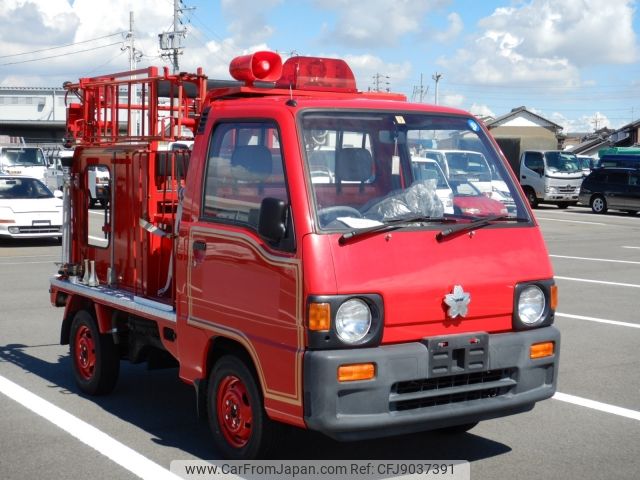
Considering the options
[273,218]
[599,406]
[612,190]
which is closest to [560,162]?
[612,190]

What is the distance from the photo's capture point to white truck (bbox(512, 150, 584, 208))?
3400 cm

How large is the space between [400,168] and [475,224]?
801 millimetres

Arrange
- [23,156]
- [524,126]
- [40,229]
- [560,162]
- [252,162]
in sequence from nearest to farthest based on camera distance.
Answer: [252,162] < [40,229] < [23,156] < [560,162] < [524,126]

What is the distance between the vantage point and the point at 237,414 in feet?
18.7

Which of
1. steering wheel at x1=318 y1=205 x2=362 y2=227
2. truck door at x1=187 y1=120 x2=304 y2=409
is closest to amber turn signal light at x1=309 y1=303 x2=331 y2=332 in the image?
truck door at x1=187 y1=120 x2=304 y2=409

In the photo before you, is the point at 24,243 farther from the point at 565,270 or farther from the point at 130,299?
the point at 130,299

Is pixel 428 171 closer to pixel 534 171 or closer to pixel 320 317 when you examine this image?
pixel 320 317

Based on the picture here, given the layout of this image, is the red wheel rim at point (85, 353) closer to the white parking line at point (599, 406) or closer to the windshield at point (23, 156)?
the white parking line at point (599, 406)

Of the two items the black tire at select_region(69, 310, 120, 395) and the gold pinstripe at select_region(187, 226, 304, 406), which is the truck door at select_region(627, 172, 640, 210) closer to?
the black tire at select_region(69, 310, 120, 395)

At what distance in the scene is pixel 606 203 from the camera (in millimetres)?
32406

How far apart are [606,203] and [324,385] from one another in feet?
96.0

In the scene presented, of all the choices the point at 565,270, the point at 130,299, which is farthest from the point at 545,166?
the point at 130,299

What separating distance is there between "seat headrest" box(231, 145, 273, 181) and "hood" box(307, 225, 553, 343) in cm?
73

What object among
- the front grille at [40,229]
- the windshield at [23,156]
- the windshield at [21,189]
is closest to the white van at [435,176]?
the front grille at [40,229]
